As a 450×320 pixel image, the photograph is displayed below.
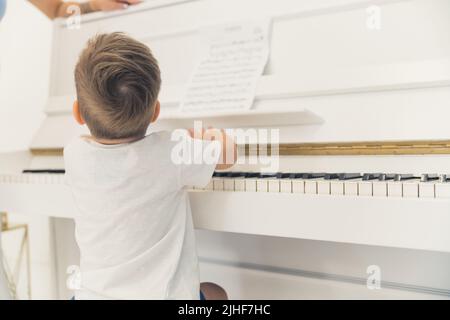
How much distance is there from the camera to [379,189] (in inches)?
29.3

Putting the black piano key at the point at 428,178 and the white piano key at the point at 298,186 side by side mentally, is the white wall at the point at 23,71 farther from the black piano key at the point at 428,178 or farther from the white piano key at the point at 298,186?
the black piano key at the point at 428,178

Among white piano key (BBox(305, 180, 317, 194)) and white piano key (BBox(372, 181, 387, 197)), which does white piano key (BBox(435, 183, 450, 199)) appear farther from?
white piano key (BBox(305, 180, 317, 194))

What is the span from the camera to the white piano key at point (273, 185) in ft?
2.72

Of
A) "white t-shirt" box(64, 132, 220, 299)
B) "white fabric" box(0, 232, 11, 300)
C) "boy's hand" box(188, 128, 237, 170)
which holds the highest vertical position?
"boy's hand" box(188, 128, 237, 170)

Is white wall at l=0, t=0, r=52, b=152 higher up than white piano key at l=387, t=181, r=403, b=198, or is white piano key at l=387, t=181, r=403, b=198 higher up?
white wall at l=0, t=0, r=52, b=152

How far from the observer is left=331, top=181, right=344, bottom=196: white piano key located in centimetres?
77

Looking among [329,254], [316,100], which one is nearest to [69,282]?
[329,254]

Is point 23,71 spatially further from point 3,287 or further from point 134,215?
point 134,215

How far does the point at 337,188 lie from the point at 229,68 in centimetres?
58

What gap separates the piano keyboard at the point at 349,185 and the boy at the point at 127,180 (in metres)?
0.08

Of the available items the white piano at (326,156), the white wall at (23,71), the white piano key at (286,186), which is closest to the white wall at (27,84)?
the white wall at (23,71)

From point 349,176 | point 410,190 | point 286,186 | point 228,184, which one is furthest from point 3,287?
point 410,190

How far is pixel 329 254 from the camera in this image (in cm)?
118

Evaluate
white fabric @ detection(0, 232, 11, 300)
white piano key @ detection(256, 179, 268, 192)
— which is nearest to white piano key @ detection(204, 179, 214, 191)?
white piano key @ detection(256, 179, 268, 192)
